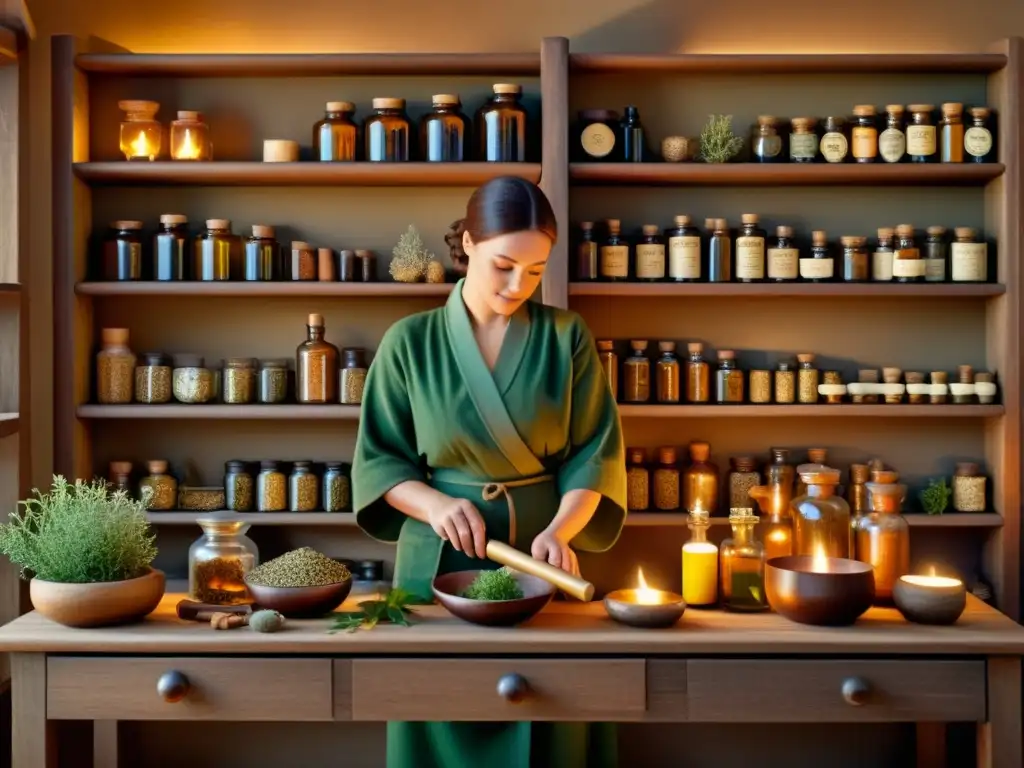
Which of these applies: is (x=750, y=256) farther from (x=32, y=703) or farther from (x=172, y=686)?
(x=32, y=703)

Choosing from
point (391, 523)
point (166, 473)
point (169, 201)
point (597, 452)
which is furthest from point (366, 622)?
point (169, 201)

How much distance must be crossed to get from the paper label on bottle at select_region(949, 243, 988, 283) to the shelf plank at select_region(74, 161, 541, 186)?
120 centimetres

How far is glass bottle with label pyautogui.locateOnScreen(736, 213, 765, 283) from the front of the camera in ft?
9.94

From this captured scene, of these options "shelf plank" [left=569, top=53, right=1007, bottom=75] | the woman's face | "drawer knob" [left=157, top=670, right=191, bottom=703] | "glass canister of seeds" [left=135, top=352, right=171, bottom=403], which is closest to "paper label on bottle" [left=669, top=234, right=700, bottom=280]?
"shelf plank" [left=569, top=53, right=1007, bottom=75]

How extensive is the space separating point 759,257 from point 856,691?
1550mm

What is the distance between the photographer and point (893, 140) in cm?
303

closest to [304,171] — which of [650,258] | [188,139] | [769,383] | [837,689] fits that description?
[188,139]

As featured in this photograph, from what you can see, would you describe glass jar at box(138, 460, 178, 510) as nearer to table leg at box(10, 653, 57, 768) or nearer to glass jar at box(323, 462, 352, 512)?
glass jar at box(323, 462, 352, 512)

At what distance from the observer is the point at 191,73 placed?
3.15 m

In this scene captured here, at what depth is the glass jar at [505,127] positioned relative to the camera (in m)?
2.99

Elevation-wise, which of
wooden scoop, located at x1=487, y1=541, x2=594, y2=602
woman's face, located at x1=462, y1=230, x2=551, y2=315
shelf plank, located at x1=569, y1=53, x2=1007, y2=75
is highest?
shelf plank, located at x1=569, y1=53, x2=1007, y2=75

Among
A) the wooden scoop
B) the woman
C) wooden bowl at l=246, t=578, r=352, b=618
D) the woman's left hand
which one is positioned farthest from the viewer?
the woman

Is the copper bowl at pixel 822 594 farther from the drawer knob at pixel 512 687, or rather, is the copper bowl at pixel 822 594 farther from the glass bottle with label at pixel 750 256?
the glass bottle with label at pixel 750 256

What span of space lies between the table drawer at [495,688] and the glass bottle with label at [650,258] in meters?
1.50
